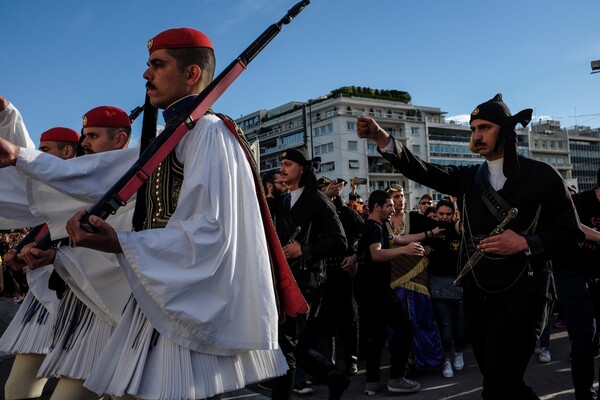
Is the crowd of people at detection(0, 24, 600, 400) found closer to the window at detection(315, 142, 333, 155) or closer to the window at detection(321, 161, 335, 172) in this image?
the window at detection(321, 161, 335, 172)

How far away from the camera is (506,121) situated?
12.4 feet

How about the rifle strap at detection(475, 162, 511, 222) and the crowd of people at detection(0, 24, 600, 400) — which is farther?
the rifle strap at detection(475, 162, 511, 222)

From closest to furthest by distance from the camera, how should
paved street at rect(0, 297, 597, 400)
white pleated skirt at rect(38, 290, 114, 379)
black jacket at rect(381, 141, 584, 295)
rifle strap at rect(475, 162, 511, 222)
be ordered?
white pleated skirt at rect(38, 290, 114, 379) < black jacket at rect(381, 141, 584, 295) < rifle strap at rect(475, 162, 511, 222) < paved street at rect(0, 297, 597, 400)

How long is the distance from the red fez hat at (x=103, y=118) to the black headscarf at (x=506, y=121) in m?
2.30

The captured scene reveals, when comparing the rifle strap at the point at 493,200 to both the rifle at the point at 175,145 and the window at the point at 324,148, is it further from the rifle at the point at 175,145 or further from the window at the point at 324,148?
the window at the point at 324,148

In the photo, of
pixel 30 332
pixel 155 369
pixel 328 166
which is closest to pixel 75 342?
pixel 30 332

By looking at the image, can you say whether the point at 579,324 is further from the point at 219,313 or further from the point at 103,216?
the point at 103,216

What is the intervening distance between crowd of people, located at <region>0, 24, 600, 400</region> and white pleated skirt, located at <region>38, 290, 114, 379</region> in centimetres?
1

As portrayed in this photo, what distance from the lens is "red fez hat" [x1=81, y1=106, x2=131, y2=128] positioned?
3828 mm

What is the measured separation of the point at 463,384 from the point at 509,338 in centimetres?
307

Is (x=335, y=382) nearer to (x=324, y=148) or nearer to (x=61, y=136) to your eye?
(x=61, y=136)

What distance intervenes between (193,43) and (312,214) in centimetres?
264

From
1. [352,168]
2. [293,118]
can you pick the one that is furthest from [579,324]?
[293,118]

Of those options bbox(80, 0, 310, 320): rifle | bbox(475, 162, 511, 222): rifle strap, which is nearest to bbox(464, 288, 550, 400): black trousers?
bbox(475, 162, 511, 222): rifle strap
